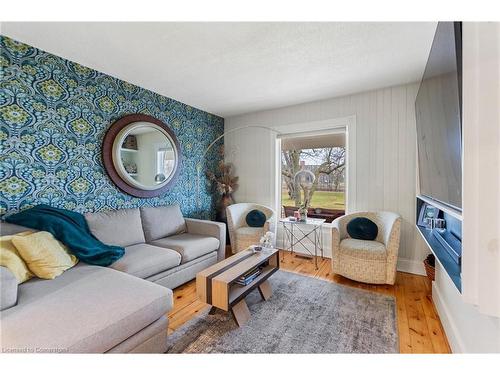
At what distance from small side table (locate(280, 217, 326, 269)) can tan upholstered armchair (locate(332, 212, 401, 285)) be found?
0.62 meters

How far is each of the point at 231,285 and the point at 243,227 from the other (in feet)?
5.23

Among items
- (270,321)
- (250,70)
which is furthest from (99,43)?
(270,321)

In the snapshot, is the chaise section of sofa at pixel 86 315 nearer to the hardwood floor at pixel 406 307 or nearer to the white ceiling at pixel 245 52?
the hardwood floor at pixel 406 307

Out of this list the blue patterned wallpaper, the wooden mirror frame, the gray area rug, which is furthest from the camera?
the wooden mirror frame

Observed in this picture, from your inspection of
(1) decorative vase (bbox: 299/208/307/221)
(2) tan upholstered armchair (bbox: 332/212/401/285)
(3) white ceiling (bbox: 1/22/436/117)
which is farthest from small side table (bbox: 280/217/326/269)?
(3) white ceiling (bbox: 1/22/436/117)

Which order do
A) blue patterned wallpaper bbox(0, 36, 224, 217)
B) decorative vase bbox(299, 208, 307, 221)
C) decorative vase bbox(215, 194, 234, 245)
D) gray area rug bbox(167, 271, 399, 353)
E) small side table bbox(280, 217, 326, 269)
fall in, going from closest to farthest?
gray area rug bbox(167, 271, 399, 353), blue patterned wallpaper bbox(0, 36, 224, 217), decorative vase bbox(299, 208, 307, 221), small side table bbox(280, 217, 326, 269), decorative vase bbox(215, 194, 234, 245)

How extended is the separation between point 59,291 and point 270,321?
1480 millimetres

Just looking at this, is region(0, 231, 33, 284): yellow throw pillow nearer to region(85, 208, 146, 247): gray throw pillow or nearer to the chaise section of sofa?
the chaise section of sofa

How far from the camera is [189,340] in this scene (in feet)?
5.03

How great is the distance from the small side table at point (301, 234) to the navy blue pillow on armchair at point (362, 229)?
47 cm

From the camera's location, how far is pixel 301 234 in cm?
348

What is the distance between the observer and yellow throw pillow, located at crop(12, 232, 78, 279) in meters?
1.49
